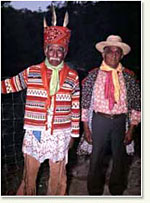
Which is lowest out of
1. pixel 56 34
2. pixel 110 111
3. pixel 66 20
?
pixel 110 111

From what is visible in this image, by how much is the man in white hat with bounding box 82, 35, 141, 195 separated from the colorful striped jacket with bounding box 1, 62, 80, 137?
5.0 inches

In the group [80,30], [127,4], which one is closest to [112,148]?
[80,30]

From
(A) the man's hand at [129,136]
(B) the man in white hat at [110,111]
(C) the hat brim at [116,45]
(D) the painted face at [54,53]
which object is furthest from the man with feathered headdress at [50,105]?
(A) the man's hand at [129,136]

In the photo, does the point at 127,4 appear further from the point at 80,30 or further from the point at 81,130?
the point at 81,130

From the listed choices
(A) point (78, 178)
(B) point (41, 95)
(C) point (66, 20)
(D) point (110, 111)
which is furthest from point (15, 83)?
(A) point (78, 178)

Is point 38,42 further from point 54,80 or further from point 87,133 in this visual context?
point 87,133

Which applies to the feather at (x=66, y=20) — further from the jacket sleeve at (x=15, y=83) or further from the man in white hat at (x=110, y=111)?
the jacket sleeve at (x=15, y=83)

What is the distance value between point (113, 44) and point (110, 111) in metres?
0.47

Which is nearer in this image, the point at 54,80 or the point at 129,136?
the point at 54,80

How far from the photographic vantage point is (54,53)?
2428 millimetres

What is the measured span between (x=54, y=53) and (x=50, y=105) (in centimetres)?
36

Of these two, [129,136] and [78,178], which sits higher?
[129,136]

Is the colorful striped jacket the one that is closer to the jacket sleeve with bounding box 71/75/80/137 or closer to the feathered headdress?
the jacket sleeve with bounding box 71/75/80/137

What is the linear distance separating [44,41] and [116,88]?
60 centimetres
